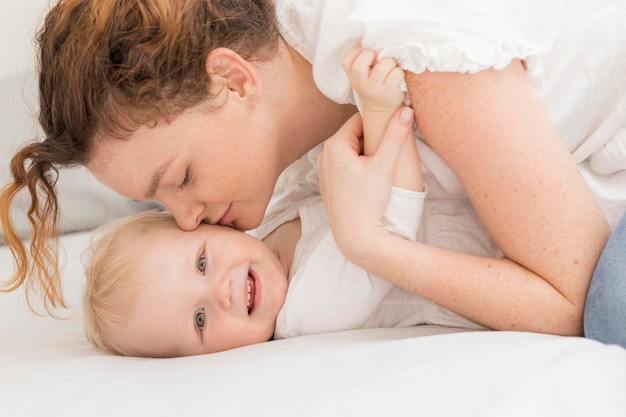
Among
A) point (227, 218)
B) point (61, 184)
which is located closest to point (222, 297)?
point (227, 218)

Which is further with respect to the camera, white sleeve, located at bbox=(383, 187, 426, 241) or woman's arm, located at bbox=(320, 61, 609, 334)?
white sleeve, located at bbox=(383, 187, 426, 241)

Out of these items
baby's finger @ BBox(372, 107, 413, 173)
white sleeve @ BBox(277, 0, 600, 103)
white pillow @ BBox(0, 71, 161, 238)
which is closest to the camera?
white sleeve @ BBox(277, 0, 600, 103)

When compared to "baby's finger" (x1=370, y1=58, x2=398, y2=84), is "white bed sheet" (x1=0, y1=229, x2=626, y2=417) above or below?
below

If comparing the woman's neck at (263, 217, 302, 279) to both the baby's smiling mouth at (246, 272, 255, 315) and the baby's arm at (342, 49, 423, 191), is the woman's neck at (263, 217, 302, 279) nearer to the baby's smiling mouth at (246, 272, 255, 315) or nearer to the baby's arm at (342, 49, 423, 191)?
the baby's smiling mouth at (246, 272, 255, 315)

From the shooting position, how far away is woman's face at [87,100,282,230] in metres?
1.21

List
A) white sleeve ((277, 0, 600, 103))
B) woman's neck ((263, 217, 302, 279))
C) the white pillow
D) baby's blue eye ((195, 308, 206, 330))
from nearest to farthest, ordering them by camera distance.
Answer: white sleeve ((277, 0, 600, 103)) → baby's blue eye ((195, 308, 206, 330)) → woman's neck ((263, 217, 302, 279)) → the white pillow

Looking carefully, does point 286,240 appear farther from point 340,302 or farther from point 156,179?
point 156,179

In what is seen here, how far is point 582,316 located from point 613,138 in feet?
1.10

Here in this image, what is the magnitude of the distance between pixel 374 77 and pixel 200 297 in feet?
1.61

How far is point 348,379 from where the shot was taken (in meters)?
0.99

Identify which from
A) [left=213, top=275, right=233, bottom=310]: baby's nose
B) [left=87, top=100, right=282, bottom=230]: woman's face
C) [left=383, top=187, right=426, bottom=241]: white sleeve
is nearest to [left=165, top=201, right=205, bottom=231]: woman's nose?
[left=87, top=100, right=282, bottom=230]: woman's face

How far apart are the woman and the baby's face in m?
0.07

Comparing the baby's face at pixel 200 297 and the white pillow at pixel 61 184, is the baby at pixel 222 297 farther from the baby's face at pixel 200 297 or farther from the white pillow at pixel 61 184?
the white pillow at pixel 61 184

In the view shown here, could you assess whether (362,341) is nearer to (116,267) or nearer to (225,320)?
(225,320)
